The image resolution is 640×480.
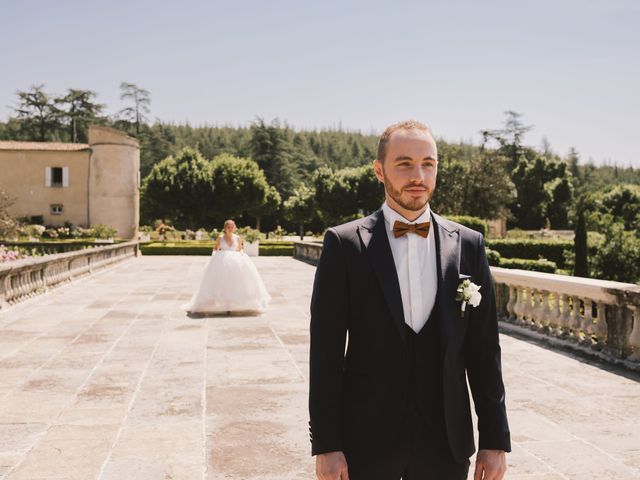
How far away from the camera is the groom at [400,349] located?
1950 mm

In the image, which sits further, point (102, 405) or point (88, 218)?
point (88, 218)

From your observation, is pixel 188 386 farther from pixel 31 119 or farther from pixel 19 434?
pixel 31 119

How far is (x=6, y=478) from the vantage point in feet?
12.1

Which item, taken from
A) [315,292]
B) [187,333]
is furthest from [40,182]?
[315,292]

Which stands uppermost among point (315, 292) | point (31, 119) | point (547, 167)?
point (31, 119)

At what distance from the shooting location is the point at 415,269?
2082mm

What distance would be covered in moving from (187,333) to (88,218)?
39.4 m

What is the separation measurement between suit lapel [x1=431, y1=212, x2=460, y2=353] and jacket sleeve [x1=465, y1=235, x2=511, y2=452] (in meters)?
0.11

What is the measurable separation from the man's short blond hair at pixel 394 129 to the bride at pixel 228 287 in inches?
352

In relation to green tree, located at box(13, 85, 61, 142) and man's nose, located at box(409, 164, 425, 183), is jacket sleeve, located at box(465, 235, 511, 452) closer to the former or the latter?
man's nose, located at box(409, 164, 425, 183)

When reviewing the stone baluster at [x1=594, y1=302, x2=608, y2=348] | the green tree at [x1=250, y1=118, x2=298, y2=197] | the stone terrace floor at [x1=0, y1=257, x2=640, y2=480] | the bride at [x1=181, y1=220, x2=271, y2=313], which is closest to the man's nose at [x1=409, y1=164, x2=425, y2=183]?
the stone terrace floor at [x1=0, y1=257, x2=640, y2=480]

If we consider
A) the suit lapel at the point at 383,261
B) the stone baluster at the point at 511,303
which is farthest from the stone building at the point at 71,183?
the suit lapel at the point at 383,261

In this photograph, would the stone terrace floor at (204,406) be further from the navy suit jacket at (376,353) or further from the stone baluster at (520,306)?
the navy suit jacket at (376,353)

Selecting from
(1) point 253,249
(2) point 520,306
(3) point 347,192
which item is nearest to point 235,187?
(3) point 347,192
